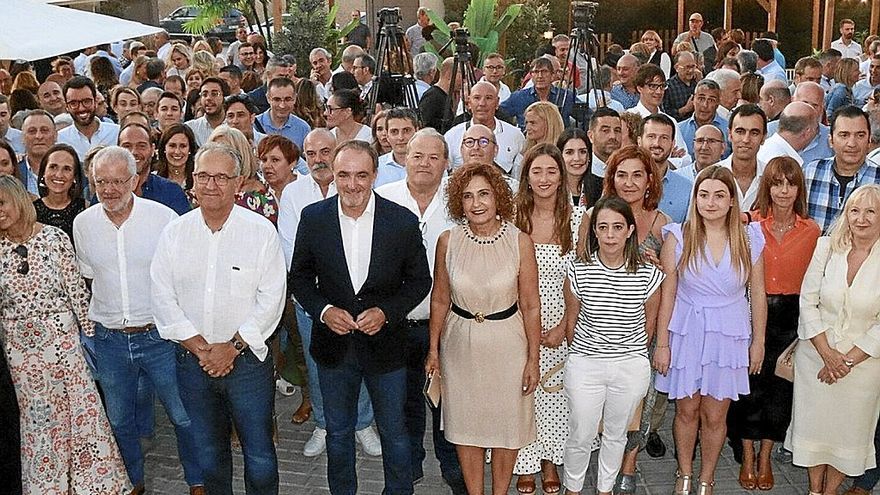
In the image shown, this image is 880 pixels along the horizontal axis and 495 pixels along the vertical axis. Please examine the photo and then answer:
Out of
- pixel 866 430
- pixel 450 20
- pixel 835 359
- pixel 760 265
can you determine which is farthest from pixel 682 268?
pixel 450 20

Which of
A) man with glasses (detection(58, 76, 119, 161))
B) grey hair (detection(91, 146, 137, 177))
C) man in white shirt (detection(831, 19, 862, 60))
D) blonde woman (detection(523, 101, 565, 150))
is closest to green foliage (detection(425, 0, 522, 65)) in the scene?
man in white shirt (detection(831, 19, 862, 60))

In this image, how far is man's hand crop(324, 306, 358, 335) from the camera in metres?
4.43

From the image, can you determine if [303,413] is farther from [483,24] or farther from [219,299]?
[483,24]

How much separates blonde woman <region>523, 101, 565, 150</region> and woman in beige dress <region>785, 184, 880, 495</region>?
7.15 feet

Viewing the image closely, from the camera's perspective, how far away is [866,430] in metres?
4.78

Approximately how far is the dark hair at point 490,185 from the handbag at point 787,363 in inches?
68.1

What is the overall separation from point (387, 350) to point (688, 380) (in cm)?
160

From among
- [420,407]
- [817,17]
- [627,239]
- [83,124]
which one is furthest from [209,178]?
[817,17]

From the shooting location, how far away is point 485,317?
4.58 metres

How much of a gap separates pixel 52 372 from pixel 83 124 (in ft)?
11.2

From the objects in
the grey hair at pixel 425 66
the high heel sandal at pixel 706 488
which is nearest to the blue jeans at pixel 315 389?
the high heel sandal at pixel 706 488

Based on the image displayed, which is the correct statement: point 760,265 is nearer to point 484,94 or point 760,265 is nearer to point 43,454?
point 484,94

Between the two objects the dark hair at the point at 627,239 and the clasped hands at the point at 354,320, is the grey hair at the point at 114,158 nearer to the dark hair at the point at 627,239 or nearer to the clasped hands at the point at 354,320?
the clasped hands at the point at 354,320

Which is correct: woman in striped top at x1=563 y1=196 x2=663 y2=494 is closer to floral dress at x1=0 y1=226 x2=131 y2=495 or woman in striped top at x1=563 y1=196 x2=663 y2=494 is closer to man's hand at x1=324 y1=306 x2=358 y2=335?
man's hand at x1=324 y1=306 x2=358 y2=335
